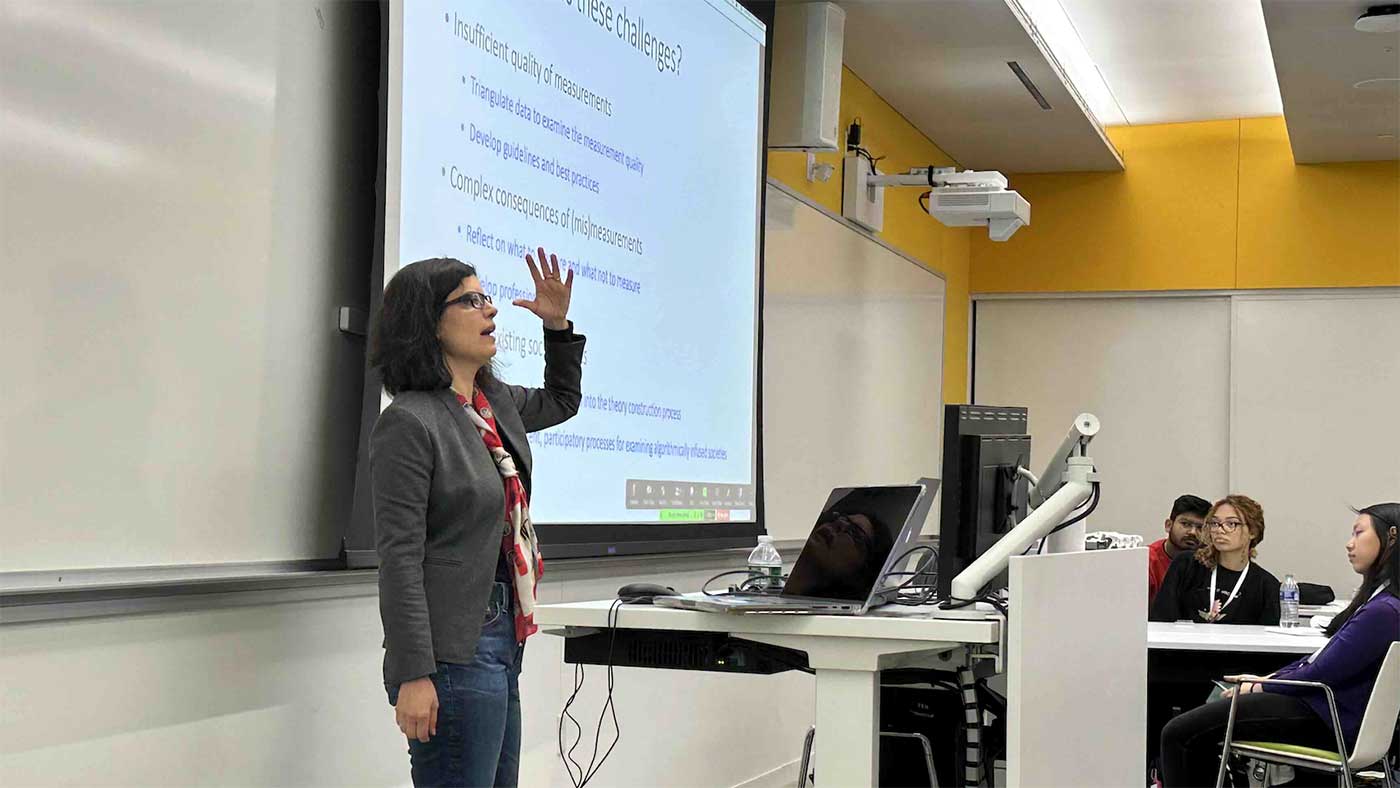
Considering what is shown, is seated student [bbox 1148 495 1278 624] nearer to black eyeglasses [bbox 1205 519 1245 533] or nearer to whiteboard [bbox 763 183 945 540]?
black eyeglasses [bbox 1205 519 1245 533]

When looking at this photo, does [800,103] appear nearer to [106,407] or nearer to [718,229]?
[718,229]

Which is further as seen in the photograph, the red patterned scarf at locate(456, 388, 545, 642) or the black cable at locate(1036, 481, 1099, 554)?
the black cable at locate(1036, 481, 1099, 554)

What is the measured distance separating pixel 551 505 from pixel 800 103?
2.47m

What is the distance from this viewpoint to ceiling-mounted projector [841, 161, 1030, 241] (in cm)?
661

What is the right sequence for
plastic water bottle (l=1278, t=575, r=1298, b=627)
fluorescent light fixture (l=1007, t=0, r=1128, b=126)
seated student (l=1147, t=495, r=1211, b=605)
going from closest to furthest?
1. plastic water bottle (l=1278, t=575, r=1298, b=627)
2. seated student (l=1147, t=495, r=1211, b=605)
3. fluorescent light fixture (l=1007, t=0, r=1128, b=126)

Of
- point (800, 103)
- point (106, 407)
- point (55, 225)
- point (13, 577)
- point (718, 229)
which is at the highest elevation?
point (800, 103)

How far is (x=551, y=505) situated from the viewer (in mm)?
3562

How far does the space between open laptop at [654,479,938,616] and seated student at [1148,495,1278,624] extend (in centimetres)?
310

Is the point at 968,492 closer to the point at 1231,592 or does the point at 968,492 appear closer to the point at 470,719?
the point at 470,719

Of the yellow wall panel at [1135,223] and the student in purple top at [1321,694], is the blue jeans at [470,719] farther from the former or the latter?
the yellow wall panel at [1135,223]

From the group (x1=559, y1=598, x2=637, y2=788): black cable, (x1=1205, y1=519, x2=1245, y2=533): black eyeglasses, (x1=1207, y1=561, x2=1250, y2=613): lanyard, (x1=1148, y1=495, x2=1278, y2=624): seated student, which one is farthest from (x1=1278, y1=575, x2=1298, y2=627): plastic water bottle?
(x1=559, y1=598, x2=637, y2=788): black cable

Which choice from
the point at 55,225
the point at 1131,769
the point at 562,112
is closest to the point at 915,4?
the point at 562,112

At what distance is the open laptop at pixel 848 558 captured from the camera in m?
2.49

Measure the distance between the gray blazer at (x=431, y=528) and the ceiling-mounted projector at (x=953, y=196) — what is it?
4395mm
